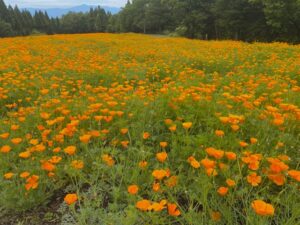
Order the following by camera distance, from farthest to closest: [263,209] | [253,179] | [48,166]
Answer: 1. [48,166]
2. [253,179]
3. [263,209]

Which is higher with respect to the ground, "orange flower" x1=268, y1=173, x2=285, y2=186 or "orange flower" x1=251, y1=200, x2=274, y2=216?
"orange flower" x1=251, y1=200, x2=274, y2=216

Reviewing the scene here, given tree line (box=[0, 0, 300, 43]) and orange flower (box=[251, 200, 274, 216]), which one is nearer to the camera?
orange flower (box=[251, 200, 274, 216])

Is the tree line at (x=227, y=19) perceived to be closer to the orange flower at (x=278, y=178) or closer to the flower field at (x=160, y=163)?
the flower field at (x=160, y=163)

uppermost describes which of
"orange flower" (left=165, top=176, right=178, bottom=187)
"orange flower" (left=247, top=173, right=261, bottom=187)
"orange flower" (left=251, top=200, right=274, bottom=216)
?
"orange flower" (left=251, top=200, right=274, bottom=216)

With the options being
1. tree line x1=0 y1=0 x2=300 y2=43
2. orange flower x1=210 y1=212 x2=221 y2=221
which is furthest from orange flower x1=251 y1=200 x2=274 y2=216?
tree line x1=0 y1=0 x2=300 y2=43

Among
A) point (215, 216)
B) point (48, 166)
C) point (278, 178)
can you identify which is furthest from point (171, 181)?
point (48, 166)

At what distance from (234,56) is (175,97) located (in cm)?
612

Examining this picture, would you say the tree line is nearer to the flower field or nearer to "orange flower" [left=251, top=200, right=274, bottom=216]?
the flower field

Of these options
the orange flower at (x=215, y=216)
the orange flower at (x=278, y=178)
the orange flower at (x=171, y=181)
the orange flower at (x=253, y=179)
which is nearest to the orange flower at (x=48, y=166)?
the orange flower at (x=171, y=181)

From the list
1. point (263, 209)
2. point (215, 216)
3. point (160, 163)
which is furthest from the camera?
point (160, 163)

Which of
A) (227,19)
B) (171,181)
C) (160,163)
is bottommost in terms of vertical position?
(160,163)

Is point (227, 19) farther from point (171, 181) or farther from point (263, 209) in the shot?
point (263, 209)

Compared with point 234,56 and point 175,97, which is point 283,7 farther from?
point 175,97

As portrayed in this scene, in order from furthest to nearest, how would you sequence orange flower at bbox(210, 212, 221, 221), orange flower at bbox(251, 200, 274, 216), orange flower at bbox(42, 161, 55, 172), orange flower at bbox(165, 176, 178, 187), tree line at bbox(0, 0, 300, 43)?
tree line at bbox(0, 0, 300, 43)
orange flower at bbox(42, 161, 55, 172)
orange flower at bbox(165, 176, 178, 187)
orange flower at bbox(210, 212, 221, 221)
orange flower at bbox(251, 200, 274, 216)
